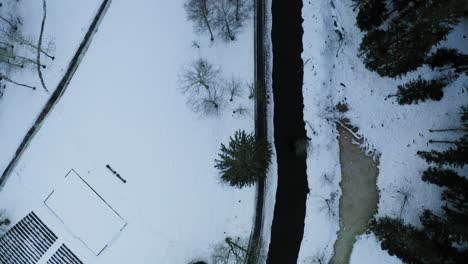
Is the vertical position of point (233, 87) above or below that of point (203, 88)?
above

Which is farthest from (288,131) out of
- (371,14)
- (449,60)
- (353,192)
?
(449,60)

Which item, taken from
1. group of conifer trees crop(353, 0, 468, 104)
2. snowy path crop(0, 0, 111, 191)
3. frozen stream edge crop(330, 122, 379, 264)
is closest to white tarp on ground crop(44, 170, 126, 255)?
snowy path crop(0, 0, 111, 191)

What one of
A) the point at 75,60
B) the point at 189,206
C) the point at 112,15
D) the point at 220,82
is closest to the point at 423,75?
the point at 220,82

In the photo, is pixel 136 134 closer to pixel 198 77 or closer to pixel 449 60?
pixel 198 77

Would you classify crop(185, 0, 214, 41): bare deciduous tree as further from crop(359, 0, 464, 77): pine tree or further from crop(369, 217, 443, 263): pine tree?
crop(369, 217, 443, 263): pine tree

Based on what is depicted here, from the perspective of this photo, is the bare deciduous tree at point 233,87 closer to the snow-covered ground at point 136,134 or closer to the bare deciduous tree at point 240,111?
Result: the snow-covered ground at point 136,134
